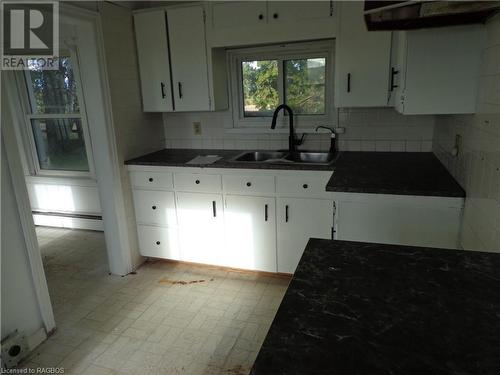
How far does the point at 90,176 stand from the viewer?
3750 millimetres

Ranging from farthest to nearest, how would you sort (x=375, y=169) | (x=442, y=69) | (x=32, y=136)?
(x=32, y=136)
(x=375, y=169)
(x=442, y=69)

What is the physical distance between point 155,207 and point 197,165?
0.56 m

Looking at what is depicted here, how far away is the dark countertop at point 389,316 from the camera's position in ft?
2.22

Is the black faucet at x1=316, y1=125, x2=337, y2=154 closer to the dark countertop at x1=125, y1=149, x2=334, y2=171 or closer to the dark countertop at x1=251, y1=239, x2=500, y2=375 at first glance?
the dark countertop at x1=125, y1=149, x2=334, y2=171

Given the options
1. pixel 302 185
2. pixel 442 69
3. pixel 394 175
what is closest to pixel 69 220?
pixel 302 185

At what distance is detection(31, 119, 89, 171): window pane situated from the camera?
370 centimetres

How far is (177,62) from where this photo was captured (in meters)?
2.81

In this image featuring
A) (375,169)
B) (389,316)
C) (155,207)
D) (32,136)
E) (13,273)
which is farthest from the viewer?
(32,136)

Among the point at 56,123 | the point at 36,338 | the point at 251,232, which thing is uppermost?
the point at 56,123

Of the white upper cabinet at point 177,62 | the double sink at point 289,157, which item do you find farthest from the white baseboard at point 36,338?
the white upper cabinet at point 177,62

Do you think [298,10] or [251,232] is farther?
[251,232]

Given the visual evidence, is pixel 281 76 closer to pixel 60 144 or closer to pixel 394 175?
pixel 394 175

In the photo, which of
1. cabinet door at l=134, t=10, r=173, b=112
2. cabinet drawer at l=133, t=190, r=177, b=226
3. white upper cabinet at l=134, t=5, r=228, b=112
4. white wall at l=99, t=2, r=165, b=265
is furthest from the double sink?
white wall at l=99, t=2, r=165, b=265

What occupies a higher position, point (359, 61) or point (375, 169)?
point (359, 61)
